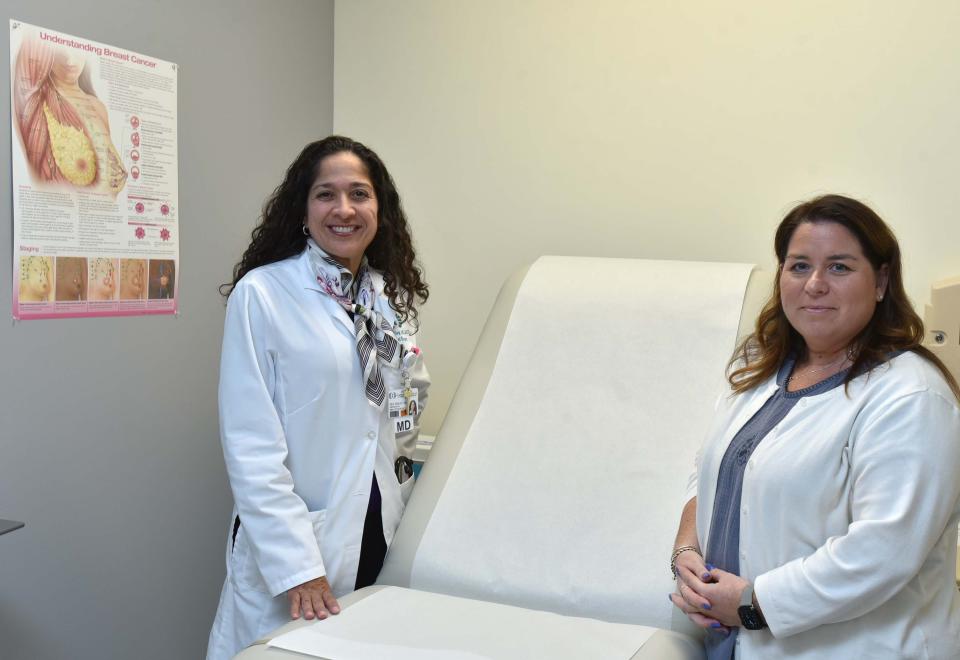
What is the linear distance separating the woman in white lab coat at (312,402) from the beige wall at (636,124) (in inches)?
27.3

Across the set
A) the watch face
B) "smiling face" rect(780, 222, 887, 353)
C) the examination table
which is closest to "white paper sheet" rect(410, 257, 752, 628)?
the examination table

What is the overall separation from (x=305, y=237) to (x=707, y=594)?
1028 mm

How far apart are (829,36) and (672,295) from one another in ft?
2.49

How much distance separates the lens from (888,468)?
1.21 metres

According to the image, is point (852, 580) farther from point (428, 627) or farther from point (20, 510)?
point (20, 510)

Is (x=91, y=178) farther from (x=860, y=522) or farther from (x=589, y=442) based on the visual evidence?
(x=860, y=522)

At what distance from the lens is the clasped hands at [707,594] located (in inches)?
52.8

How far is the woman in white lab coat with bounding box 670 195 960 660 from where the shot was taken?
1.21 meters

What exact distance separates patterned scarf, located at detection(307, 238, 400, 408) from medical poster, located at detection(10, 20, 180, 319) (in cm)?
50

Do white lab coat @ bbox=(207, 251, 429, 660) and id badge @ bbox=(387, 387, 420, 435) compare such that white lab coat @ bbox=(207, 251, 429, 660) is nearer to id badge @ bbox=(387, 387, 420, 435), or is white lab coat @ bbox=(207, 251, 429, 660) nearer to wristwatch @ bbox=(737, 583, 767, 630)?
id badge @ bbox=(387, 387, 420, 435)

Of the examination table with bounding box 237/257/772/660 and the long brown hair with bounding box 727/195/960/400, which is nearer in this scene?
the long brown hair with bounding box 727/195/960/400

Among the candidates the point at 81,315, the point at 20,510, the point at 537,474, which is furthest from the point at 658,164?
the point at 20,510

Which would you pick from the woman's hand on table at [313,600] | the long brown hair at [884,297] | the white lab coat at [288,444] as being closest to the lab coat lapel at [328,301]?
the white lab coat at [288,444]

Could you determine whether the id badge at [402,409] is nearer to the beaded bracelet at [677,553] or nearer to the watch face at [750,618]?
the beaded bracelet at [677,553]
